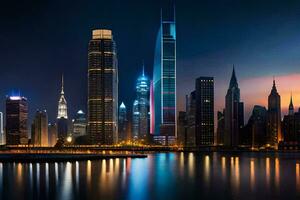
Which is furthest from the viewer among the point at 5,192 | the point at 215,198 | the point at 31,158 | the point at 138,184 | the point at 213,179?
the point at 31,158

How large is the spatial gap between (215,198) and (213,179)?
17.4m

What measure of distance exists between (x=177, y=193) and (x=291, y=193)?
10538 mm

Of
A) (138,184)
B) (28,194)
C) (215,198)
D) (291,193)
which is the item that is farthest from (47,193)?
(291,193)

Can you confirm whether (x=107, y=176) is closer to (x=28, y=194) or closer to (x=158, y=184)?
(x=158, y=184)

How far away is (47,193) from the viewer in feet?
142

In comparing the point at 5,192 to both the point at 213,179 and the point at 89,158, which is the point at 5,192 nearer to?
the point at 213,179

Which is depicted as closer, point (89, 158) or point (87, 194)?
point (87, 194)

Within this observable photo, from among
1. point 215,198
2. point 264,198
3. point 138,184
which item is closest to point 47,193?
point 138,184

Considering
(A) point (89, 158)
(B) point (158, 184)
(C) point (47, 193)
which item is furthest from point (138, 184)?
(A) point (89, 158)

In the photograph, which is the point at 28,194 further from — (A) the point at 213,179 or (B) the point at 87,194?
(A) the point at 213,179

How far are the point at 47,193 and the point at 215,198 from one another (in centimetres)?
1483

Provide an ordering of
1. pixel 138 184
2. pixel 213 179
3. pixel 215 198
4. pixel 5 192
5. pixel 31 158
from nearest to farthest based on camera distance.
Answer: pixel 215 198 → pixel 5 192 → pixel 138 184 → pixel 213 179 → pixel 31 158

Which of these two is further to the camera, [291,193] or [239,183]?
[239,183]

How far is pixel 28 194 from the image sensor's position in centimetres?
4262
